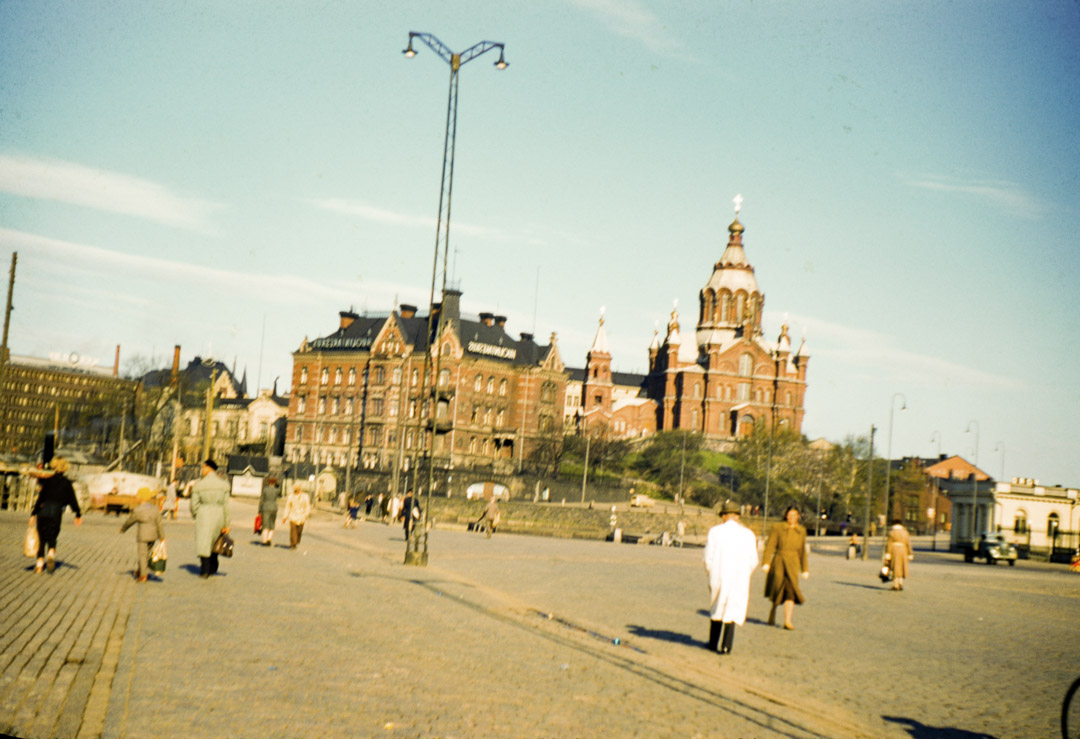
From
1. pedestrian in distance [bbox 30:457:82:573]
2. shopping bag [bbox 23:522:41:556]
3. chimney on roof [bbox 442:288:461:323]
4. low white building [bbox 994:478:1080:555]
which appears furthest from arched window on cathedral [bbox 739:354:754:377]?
pedestrian in distance [bbox 30:457:82:573]

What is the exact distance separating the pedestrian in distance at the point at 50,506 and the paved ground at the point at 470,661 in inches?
19.6

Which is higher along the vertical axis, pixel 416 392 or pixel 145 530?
pixel 416 392

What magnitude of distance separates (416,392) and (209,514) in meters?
78.4

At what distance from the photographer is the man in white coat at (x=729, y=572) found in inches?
451

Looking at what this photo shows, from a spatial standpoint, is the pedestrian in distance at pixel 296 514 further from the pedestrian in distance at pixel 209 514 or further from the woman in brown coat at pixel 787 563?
the woman in brown coat at pixel 787 563

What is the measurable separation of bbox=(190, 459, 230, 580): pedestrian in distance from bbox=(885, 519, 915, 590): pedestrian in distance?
572 inches

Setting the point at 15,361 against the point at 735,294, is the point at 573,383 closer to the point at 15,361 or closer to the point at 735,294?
the point at 735,294

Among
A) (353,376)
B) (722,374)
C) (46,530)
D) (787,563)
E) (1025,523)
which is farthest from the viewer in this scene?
(722,374)

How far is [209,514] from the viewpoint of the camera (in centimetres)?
1641

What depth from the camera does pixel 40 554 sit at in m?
15.8

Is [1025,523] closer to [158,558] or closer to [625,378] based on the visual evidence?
[158,558]

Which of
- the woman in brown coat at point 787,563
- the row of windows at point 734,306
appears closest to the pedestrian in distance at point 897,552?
the woman in brown coat at point 787,563

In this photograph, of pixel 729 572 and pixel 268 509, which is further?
pixel 268 509

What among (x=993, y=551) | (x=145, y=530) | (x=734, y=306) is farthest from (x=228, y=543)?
(x=734, y=306)
